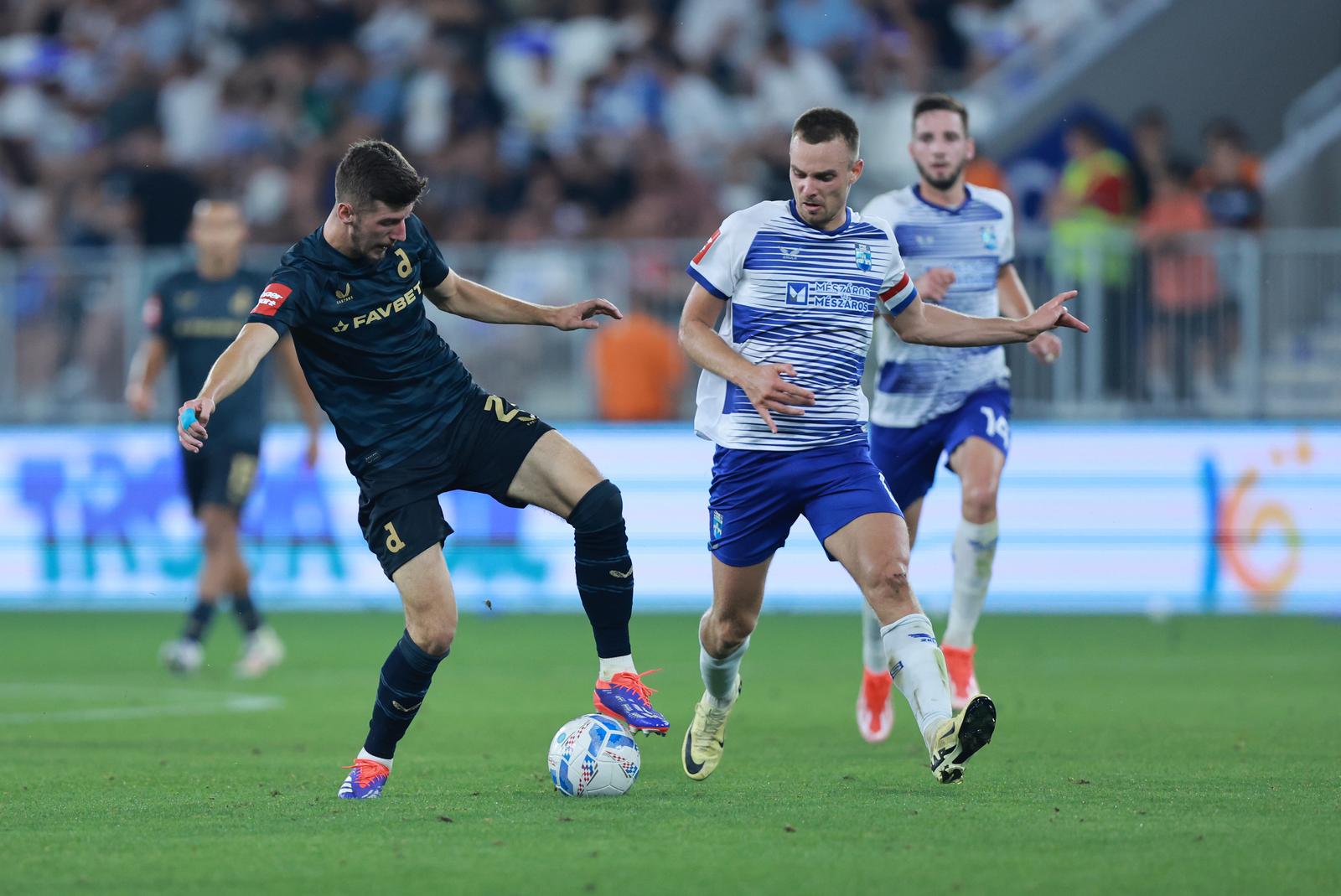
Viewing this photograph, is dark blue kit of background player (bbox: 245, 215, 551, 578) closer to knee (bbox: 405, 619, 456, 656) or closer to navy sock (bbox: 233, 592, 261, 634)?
knee (bbox: 405, 619, 456, 656)

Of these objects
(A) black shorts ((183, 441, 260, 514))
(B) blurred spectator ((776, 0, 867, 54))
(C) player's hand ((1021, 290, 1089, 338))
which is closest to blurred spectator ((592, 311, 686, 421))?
(B) blurred spectator ((776, 0, 867, 54))

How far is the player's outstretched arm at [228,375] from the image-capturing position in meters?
6.63

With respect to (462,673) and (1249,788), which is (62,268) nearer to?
(462,673)

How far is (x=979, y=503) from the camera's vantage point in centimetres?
933

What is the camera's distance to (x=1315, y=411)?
16094 millimetres

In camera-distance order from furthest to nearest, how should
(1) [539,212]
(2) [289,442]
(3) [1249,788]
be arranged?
(1) [539,212] < (2) [289,442] < (3) [1249,788]

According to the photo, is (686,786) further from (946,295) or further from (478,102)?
(478,102)

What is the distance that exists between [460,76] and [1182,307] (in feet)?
28.6

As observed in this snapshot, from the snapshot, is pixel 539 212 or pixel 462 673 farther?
pixel 539 212

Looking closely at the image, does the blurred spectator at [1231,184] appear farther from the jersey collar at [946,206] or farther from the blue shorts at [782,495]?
the blue shorts at [782,495]

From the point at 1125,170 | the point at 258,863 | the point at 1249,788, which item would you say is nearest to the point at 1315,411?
the point at 1125,170

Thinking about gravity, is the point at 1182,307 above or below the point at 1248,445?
above

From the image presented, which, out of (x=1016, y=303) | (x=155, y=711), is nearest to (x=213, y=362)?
(x=155, y=711)

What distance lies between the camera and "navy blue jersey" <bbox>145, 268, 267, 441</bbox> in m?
12.8
